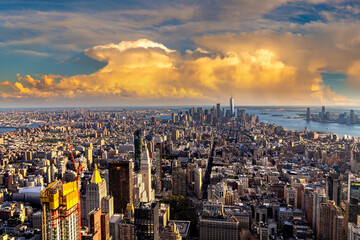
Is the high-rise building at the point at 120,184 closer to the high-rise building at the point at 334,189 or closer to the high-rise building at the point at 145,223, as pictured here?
the high-rise building at the point at 145,223

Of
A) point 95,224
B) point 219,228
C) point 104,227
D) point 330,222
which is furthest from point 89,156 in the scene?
point 330,222

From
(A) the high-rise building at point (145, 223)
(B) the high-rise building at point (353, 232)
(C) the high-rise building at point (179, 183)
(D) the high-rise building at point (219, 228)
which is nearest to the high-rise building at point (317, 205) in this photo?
(B) the high-rise building at point (353, 232)

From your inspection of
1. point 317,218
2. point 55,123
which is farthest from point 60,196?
point 55,123

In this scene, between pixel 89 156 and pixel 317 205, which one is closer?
pixel 317 205

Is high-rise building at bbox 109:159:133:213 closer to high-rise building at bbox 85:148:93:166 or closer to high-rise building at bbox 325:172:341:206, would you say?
high-rise building at bbox 85:148:93:166

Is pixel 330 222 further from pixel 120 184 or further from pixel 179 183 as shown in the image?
pixel 120 184

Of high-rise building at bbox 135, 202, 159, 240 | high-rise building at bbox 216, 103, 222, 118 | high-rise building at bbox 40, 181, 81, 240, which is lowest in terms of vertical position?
high-rise building at bbox 135, 202, 159, 240

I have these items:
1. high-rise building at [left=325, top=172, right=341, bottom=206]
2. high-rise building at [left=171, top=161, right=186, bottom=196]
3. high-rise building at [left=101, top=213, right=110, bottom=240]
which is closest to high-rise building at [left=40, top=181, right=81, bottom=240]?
high-rise building at [left=101, top=213, right=110, bottom=240]
